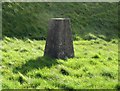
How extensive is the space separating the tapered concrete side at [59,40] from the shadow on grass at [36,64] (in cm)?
64

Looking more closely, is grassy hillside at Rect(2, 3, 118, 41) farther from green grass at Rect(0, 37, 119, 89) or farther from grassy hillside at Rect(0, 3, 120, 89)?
green grass at Rect(0, 37, 119, 89)

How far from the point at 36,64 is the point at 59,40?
9.94 ft

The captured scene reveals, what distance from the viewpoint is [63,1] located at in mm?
36531

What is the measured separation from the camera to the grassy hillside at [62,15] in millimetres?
26859

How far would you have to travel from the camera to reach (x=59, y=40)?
55.3 ft

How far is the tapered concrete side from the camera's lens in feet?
54.7

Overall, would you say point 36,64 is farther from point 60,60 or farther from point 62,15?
point 62,15

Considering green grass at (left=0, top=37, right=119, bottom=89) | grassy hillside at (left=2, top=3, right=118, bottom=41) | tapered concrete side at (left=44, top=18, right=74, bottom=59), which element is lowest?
green grass at (left=0, top=37, right=119, bottom=89)

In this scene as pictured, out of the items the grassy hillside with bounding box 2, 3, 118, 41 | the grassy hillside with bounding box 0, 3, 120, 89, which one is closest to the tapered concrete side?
the grassy hillside with bounding box 0, 3, 120, 89

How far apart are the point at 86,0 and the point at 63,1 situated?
3.75 meters

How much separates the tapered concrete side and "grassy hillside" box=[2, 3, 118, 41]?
28.2 feet

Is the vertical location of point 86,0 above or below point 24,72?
above

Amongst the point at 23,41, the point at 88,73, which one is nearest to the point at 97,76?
the point at 88,73

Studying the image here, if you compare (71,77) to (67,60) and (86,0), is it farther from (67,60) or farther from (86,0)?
(86,0)
